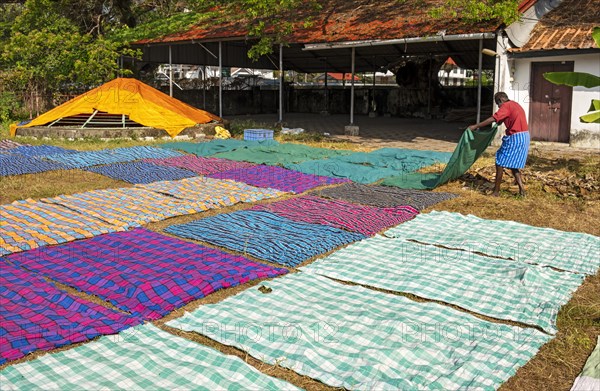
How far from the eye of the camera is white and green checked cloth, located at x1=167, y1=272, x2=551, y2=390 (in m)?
3.52

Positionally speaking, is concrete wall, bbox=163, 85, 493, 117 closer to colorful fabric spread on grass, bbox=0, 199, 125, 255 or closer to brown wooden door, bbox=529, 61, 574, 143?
brown wooden door, bbox=529, 61, 574, 143

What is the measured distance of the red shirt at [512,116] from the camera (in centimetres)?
786

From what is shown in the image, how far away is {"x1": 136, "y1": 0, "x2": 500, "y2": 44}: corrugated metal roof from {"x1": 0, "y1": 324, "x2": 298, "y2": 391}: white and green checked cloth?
11206 millimetres

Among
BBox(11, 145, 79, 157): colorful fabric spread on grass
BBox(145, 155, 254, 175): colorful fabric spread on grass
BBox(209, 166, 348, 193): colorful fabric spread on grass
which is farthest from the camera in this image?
BBox(11, 145, 79, 157): colorful fabric spread on grass

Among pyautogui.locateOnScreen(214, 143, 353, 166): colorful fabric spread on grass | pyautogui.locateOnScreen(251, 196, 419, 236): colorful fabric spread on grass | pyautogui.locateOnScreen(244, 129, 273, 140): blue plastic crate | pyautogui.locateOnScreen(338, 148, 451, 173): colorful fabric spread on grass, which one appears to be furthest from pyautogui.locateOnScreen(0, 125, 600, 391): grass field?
pyautogui.locateOnScreen(244, 129, 273, 140): blue plastic crate

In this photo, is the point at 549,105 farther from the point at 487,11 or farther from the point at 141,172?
the point at 141,172

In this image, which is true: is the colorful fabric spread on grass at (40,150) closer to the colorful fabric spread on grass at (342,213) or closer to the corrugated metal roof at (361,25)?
the colorful fabric spread on grass at (342,213)

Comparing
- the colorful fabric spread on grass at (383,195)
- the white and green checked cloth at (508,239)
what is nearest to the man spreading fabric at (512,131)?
the colorful fabric spread on grass at (383,195)

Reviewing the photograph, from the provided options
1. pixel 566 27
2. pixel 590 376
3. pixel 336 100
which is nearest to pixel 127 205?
pixel 590 376

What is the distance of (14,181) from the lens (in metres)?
9.07

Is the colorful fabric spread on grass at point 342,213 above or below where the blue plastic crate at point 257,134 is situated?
below

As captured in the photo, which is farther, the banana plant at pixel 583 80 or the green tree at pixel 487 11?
the green tree at pixel 487 11

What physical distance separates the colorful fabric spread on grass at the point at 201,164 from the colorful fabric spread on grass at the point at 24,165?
5.52 feet

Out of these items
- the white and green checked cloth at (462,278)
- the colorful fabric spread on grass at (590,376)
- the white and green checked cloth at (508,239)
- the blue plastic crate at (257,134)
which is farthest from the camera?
the blue plastic crate at (257,134)
